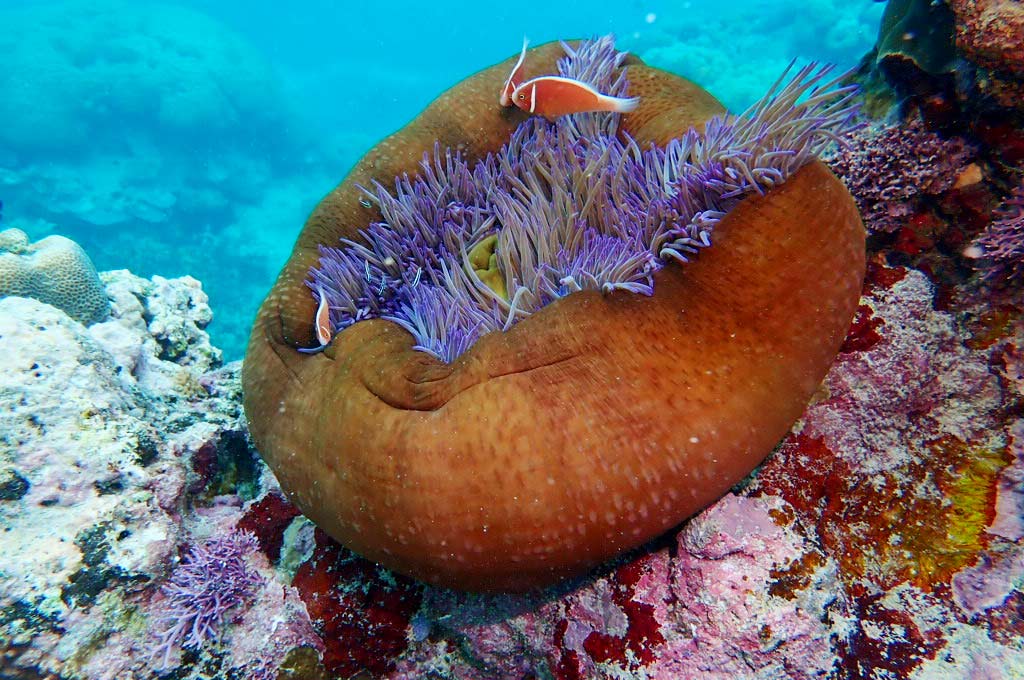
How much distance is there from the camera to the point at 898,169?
2234 millimetres

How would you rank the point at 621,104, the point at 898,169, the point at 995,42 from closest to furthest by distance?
the point at 995,42, the point at 898,169, the point at 621,104

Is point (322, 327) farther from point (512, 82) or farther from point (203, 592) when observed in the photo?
point (512, 82)

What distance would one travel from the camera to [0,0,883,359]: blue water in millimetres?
22812

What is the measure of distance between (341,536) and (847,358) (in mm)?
1997

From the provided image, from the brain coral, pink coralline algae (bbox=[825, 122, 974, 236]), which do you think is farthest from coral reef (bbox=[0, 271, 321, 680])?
pink coralline algae (bbox=[825, 122, 974, 236])

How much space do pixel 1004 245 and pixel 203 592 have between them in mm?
3455

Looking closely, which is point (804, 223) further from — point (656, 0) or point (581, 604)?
point (656, 0)

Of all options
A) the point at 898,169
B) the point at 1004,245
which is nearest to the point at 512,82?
the point at 898,169

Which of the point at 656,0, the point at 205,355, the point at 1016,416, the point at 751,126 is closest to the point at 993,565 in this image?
the point at 1016,416

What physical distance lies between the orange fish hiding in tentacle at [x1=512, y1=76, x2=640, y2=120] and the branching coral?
5.2 inches

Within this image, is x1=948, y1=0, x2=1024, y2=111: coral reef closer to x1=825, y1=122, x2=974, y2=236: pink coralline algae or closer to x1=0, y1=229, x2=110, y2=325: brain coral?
x1=825, y1=122, x2=974, y2=236: pink coralline algae

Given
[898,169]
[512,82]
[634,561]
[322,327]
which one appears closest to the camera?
[634,561]

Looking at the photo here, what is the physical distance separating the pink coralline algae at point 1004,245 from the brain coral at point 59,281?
539cm

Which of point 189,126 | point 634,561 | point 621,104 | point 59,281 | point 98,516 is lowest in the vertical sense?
point 634,561
